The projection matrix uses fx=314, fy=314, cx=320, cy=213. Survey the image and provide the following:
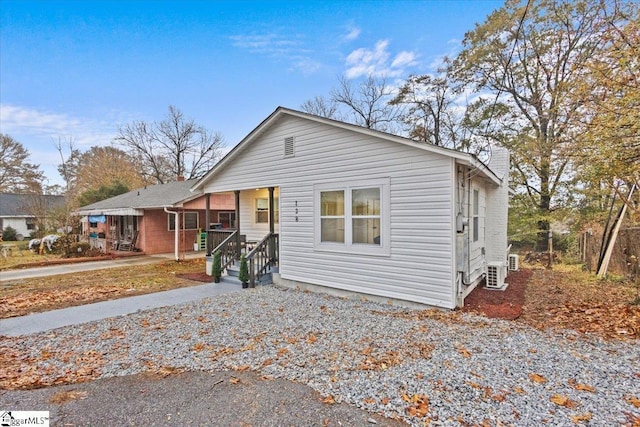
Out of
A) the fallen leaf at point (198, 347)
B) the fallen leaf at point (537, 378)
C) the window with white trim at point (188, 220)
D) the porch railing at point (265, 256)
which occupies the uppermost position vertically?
the window with white trim at point (188, 220)

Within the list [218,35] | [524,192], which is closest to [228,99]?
[218,35]

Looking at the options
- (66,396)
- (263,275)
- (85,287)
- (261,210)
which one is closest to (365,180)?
(263,275)

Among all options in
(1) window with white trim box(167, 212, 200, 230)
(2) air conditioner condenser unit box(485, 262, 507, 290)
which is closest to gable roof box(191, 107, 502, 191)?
(2) air conditioner condenser unit box(485, 262, 507, 290)

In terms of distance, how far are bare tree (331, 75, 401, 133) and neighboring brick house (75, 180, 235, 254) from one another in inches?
482

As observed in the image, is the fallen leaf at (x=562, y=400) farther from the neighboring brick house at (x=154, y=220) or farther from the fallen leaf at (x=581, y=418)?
the neighboring brick house at (x=154, y=220)

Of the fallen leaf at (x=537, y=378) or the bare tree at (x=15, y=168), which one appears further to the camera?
the bare tree at (x=15, y=168)

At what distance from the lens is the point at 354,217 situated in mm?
Result: 6938

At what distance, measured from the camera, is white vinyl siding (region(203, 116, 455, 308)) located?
229 inches

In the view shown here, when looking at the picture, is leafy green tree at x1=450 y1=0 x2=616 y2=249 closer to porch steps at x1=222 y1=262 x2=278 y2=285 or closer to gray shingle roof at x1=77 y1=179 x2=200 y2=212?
porch steps at x1=222 y1=262 x2=278 y2=285

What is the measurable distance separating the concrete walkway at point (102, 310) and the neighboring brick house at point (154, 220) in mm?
8038

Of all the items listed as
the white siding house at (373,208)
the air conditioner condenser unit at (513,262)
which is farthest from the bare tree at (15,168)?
the air conditioner condenser unit at (513,262)

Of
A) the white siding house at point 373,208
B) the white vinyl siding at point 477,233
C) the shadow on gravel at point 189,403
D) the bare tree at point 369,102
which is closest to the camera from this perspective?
the shadow on gravel at point 189,403

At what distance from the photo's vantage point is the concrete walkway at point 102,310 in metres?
5.51

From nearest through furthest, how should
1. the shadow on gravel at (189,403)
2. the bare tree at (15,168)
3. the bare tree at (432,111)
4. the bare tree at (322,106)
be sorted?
the shadow on gravel at (189,403) → the bare tree at (432,111) → the bare tree at (322,106) → the bare tree at (15,168)
